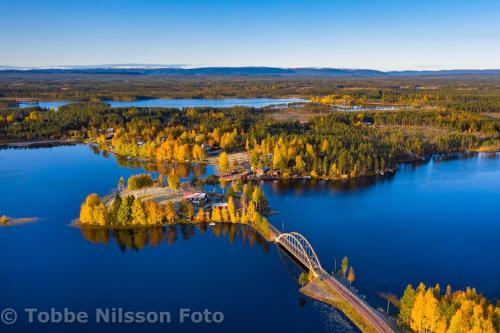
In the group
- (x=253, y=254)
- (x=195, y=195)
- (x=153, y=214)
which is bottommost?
(x=253, y=254)

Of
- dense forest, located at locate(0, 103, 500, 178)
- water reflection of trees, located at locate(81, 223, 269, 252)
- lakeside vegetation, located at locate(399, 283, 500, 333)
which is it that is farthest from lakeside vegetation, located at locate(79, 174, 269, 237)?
dense forest, located at locate(0, 103, 500, 178)

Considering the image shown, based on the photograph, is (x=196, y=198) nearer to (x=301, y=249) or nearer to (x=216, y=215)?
(x=216, y=215)

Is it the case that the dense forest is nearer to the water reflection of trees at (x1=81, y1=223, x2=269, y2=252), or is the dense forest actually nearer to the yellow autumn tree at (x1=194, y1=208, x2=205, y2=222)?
the yellow autumn tree at (x1=194, y1=208, x2=205, y2=222)

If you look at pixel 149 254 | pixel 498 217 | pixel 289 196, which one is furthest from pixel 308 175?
pixel 149 254

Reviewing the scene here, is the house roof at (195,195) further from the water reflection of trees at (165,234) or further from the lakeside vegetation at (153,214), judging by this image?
the water reflection of trees at (165,234)

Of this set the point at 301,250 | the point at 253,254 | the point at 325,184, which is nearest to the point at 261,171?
the point at 325,184

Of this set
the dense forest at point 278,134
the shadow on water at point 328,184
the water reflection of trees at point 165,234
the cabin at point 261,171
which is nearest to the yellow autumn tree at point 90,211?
the water reflection of trees at point 165,234
